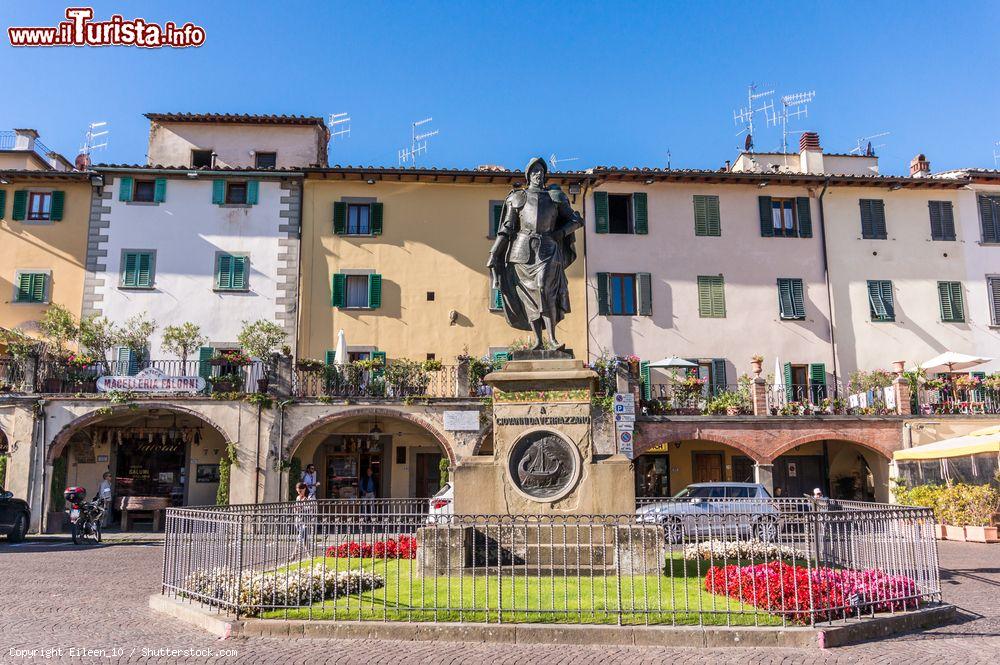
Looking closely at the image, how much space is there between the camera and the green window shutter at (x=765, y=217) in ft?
97.5

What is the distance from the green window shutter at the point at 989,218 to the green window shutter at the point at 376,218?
2217cm

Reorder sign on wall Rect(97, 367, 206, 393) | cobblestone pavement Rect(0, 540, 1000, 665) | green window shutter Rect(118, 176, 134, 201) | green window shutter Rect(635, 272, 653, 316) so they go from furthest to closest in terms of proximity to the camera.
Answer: green window shutter Rect(635, 272, 653, 316) → green window shutter Rect(118, 176, 134, 201) → sign on wall Rect(97, 367, 206, 393) → cobblestone pavement Rect(0, 540, 1000, 665)

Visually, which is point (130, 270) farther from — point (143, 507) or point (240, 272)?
point (143, 507)

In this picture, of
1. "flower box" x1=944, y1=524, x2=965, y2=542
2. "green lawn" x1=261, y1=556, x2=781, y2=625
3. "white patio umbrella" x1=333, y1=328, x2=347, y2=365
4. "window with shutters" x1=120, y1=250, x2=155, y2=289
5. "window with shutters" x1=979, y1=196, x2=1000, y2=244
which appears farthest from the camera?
"window with shutters" x1=979, y1=196, x2=1000, y2=244

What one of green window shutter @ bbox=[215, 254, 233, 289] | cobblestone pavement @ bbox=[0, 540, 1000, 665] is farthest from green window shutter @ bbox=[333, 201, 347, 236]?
cobblestone pavement @ bbox=[0, 540, 1000, 665]

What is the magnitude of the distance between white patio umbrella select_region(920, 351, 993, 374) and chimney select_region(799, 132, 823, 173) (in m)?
8.79

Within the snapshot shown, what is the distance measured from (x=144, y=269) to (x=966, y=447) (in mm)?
25328

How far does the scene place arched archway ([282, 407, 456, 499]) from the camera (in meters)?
27.9

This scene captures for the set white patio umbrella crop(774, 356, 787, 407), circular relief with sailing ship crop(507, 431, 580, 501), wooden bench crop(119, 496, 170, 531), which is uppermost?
white patio umbrella crop(774, 356, 787, 407)

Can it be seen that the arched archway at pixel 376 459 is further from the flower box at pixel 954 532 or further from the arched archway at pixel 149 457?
the flower box at pixel 954 532

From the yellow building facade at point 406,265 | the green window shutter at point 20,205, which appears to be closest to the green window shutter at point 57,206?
the green window shutter at point 20,205

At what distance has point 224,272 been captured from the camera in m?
28.1

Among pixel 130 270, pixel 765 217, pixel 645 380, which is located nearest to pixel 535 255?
pixel 645 380

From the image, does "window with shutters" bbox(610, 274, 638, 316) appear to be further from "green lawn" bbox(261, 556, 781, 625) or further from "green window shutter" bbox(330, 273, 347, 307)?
"green lawn" bbox(261, 556, 781, 625)
